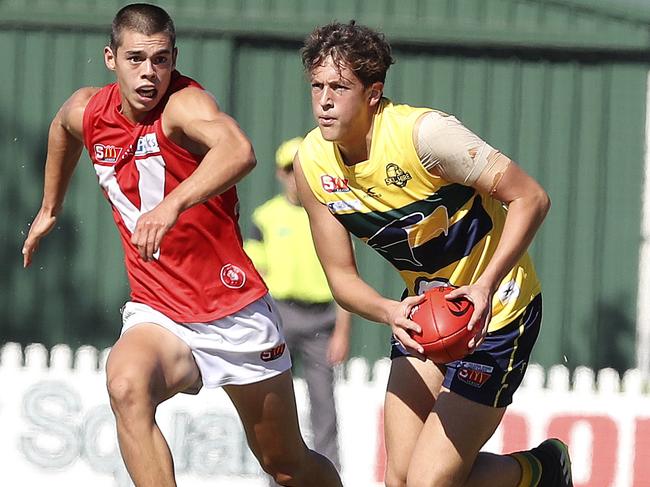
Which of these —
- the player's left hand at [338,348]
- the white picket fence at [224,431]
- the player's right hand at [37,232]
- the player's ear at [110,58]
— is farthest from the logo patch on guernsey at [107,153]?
the white picket fence at [224,431]

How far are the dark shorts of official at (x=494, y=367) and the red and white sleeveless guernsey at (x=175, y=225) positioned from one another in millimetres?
976

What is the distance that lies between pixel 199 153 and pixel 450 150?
3.83 ft

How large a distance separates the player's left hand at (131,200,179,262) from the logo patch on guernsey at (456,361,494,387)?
1368 mm

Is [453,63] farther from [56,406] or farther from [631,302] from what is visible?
[56,406]

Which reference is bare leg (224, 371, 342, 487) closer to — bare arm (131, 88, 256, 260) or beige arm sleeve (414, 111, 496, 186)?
bare arm (131, 88, 256, 260)

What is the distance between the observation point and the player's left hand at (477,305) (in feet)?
16.7

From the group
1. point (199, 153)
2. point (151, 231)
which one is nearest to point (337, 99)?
point (199, 153)

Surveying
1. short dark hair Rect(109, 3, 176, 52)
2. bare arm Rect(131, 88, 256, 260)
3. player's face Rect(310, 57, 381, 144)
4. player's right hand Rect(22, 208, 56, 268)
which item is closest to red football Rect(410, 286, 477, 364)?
player's face Rect(310, 57, 381, 144)

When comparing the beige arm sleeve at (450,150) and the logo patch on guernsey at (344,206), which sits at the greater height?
the beige arm sleeve at (450,150)

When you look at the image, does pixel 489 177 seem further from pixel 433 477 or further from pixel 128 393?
pixel 128 393

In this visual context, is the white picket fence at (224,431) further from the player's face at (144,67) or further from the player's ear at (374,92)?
the player's ear at (374,92)

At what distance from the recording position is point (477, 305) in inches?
201

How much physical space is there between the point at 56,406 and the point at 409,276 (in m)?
4.01

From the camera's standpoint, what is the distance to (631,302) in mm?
11148
